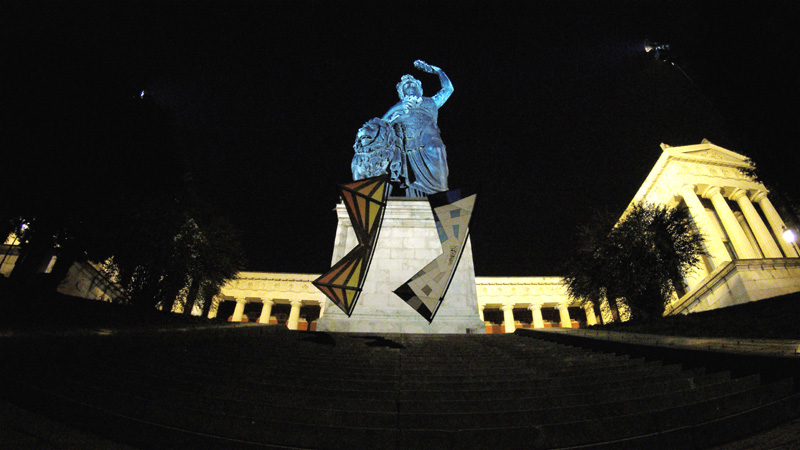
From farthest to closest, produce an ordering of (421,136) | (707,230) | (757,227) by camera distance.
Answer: (757,227) → (707,230) → (421,136)

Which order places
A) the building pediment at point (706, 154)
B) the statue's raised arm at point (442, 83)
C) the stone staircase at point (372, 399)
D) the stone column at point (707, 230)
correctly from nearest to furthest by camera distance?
the stone staircase at point (372, 399) < the statue's raised arm at point (442, 83) < the stone column at point (707, 230) < the building pediment at point (706, 154)

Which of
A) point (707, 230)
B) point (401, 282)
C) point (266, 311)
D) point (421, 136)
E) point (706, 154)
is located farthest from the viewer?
point (266, 311)

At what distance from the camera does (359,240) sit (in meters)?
8.95

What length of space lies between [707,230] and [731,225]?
9.94 feet

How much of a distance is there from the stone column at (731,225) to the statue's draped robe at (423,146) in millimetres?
33809

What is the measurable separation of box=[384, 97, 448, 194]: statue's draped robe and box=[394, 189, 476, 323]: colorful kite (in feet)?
25.9

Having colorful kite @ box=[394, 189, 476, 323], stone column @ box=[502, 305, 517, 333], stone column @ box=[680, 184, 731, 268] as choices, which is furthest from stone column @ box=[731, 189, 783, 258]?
colorful kite @ box=[394, 189, 476, 323]

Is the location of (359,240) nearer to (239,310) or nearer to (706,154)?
(239,310)

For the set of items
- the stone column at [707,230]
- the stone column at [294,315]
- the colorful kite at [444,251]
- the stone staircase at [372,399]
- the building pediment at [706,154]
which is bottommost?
the stone staircase at [372,399]

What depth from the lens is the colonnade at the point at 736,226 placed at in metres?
30.7

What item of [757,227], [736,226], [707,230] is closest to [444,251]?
[707,230]

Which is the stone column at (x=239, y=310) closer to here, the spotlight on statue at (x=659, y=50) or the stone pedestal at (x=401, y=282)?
the stone pedestal at (x=401, y=282)

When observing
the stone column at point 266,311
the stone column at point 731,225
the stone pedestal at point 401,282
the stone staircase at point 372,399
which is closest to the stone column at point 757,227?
the stone column at point 731,225

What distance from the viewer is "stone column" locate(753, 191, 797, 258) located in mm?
31984
